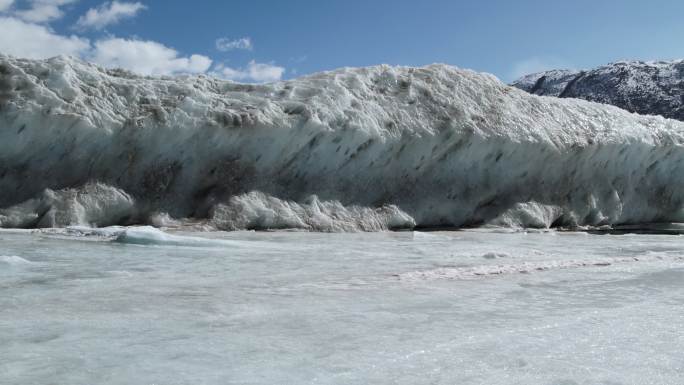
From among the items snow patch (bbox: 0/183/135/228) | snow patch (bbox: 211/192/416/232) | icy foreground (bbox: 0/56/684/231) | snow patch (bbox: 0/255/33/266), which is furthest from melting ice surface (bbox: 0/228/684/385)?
snow patch (bbox: 211/192/416/232)

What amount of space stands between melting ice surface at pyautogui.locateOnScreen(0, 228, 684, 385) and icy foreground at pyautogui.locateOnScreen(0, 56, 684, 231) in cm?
283

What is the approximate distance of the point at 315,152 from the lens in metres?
9.74

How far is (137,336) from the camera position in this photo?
2611 mm

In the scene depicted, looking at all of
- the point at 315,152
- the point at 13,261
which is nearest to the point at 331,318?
the point at 13,261

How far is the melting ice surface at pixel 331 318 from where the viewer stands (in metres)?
2.20

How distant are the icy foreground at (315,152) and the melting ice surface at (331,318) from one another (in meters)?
2.83

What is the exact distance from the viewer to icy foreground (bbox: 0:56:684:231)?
8328mm

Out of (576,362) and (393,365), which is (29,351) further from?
(576,362)

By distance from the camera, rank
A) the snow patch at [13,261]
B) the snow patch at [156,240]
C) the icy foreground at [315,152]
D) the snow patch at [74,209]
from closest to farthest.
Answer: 1. the snow patch at [13,261]
2. the snow patch at [156,240]
3. the snow patch at [74,209]
4. the icy foreground at [315,152]

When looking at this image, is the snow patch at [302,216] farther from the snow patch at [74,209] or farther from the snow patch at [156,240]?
the snow patch at [156,240]

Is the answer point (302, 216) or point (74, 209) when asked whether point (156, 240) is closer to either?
point (74, 209)

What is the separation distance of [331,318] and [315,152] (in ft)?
22.4

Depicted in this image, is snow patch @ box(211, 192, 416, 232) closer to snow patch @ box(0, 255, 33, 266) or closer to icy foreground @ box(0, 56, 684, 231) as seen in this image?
icy foreground @ box(0, 56, 684, 231)

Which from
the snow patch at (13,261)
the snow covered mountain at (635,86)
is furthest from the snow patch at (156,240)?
the snow covered mountain at (635,86)
